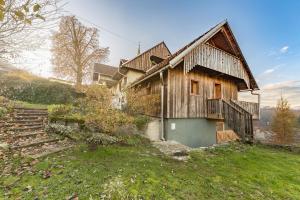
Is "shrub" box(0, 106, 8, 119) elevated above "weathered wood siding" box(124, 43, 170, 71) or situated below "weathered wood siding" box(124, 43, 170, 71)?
below

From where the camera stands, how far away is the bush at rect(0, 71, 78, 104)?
15977 mm

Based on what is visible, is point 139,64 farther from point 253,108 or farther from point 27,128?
point 27,128

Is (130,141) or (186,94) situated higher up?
(186,94)

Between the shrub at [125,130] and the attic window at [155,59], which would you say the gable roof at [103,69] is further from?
the shrub at [125,130]

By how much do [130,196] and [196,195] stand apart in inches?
67.9

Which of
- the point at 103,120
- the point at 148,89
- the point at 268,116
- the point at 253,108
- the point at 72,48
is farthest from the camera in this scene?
the point at 268,116

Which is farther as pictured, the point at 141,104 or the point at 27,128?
the point at 141,104

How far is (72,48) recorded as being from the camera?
1073 inches

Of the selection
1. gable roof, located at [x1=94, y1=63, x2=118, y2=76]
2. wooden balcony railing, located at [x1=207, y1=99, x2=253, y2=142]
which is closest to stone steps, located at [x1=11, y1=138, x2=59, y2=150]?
wooden balcony railing, located at [x1=207, y1=99, x2=253, y2=142]

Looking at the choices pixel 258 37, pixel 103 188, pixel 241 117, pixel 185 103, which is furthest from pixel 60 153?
pixel 258 37

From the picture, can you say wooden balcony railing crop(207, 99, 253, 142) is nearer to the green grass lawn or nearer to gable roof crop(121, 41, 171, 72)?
the green grass lawn

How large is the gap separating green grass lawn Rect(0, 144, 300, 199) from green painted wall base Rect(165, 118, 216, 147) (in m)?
3.38

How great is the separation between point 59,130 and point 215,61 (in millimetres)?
10745

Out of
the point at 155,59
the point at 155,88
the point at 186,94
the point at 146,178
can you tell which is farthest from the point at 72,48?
the point at 146,178
